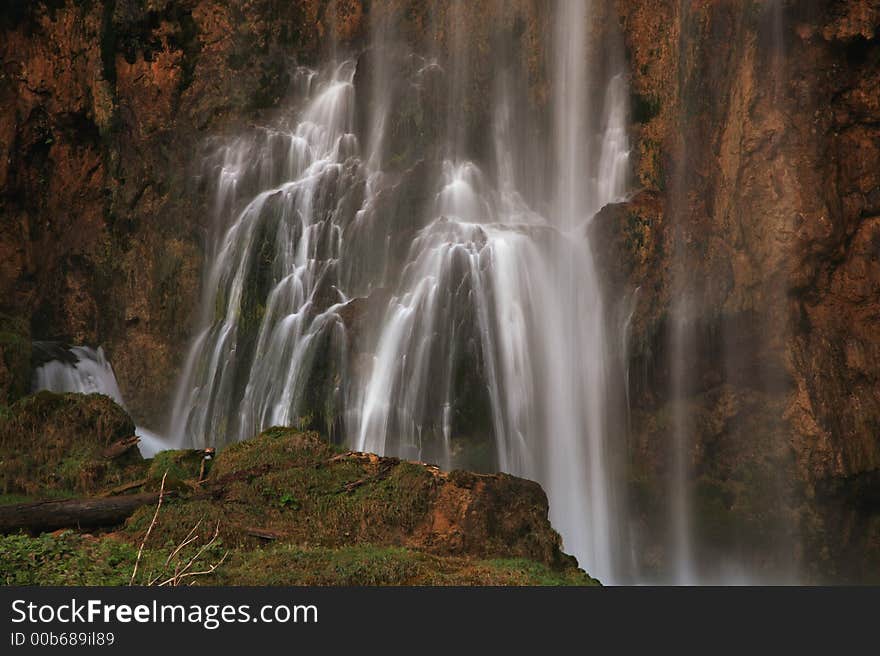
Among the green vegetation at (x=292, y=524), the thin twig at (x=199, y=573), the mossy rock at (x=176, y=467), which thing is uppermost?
the mossy rock at (x=176, y=467)

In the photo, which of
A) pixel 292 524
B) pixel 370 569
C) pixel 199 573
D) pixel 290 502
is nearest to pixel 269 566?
pixel 199 573

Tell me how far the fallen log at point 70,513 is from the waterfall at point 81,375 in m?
7.24

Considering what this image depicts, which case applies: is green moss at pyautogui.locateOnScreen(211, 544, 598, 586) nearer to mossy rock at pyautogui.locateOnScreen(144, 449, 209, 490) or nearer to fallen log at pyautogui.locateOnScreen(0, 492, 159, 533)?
fallen log at pyautogui.locateOnScreen(0, 492, 159, 533)

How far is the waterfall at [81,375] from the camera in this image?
68.3 ft

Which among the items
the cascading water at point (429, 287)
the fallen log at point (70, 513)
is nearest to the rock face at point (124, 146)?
the cascading water at point (429, 287)

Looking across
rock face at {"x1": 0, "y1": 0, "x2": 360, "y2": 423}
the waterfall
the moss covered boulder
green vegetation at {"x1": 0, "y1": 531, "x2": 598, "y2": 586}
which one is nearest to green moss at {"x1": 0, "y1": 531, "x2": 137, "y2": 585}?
green vegetation at {"x1": 0, "y1": 531, "x2": 598, "y2": 586}

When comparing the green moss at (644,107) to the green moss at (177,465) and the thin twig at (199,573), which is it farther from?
the thin twig at (199,573)

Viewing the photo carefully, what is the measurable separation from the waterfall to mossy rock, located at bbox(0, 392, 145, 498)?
4077 mm

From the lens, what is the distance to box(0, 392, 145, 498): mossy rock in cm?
1454

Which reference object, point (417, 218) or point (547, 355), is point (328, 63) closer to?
point (417, 218)

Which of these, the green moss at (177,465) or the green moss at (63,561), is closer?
the green moss at (63,561)

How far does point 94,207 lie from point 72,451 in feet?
41.5

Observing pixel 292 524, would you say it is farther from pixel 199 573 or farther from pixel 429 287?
pixel 429 287

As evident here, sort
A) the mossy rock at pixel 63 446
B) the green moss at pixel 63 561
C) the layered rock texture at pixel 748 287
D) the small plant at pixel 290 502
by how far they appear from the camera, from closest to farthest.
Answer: the green moss at pixel 63 561, the small plant at pixel 290 502, the mossy rock at pixel 63 446, the layered rock texture at pixel 748 287
